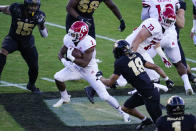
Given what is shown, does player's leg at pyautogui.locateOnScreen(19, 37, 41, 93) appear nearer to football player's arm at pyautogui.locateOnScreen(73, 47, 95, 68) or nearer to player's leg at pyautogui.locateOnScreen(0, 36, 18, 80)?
player's leg at pyautogui.locateOnScreen(0, 36, 18, 80)

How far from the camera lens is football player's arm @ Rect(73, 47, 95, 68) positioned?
9625mm

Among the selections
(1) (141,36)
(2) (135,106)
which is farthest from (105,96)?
(1) (141,36)

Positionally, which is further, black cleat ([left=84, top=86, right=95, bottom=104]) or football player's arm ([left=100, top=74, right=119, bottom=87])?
black cleat ([left=84, top=86, right=95, bottom=104])

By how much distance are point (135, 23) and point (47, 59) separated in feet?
12.2

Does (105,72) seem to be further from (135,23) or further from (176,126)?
(176,126)

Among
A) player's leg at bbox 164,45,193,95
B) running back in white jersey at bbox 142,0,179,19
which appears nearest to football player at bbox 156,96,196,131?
player's leg at bbox 164,45,193,95

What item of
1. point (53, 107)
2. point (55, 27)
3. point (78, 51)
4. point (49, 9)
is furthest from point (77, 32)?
point (49, 9)

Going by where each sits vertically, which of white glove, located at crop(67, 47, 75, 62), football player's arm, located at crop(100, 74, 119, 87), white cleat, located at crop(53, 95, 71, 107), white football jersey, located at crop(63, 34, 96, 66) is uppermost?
white football jersey, located at crop(63, 34, 96, 66)

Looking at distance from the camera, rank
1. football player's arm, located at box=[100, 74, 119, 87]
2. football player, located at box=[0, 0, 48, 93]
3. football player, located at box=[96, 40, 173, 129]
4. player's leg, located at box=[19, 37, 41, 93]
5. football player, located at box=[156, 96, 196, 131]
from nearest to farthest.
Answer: football player, located at box=[156, 96, 196, 131] < football player, located at box=[96, 40, 173, 129] < football player's arm, located at box=[100, 74, 119, 87] < football player, located at box=[0, 0, 48, 93] < player's leg, located at box=[19, 37, 41, 93]

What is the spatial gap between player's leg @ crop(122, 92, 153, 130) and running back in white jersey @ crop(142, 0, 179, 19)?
2.79 m

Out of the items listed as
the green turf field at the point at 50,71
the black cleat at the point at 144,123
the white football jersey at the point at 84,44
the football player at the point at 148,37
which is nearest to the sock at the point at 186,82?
the green turf field at the point at 50,71

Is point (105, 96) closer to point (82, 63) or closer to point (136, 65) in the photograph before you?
point (82, 63)

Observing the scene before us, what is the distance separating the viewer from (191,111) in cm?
1007

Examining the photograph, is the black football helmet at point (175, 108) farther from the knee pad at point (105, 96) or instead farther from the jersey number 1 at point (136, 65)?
the knee pad at point (105, 96)
